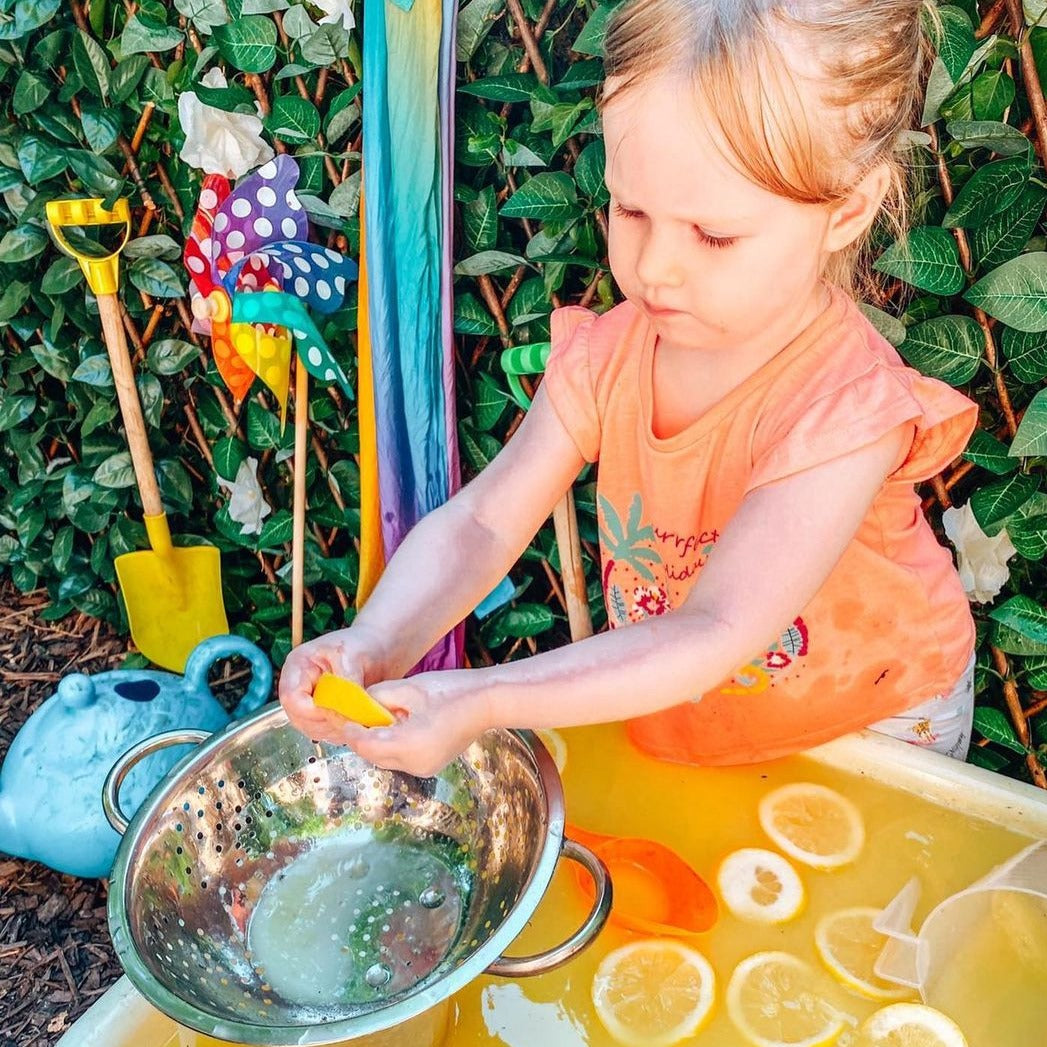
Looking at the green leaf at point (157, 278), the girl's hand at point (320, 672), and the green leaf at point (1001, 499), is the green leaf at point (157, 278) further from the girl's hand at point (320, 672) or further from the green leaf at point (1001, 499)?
the green leaf at point (1001, 499)

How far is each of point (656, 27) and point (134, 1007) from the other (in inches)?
33.7

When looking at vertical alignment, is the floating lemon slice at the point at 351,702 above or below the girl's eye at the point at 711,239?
below

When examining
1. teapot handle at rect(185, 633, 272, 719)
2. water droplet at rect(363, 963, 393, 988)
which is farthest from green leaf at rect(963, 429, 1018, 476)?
teapot handle at rect(185, 633, 272, 719)

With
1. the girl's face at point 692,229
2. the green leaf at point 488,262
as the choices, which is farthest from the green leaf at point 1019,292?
the green leaf at point 488,262

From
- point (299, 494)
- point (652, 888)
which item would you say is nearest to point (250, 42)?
point (299, 494)

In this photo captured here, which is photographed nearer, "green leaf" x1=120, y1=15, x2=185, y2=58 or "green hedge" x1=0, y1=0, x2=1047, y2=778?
"green hedge" x1=0, y1=0, x2=1047, y2=778

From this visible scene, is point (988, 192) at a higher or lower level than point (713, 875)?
higher

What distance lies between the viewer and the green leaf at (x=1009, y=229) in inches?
42.8

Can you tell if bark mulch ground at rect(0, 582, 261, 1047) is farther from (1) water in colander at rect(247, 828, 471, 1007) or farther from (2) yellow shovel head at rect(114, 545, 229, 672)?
(1) water in colander at rect(247, 828, 471, 1007)

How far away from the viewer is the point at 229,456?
186cm

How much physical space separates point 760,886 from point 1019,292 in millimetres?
666

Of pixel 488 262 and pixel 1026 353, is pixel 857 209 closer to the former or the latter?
pixel 1026 353

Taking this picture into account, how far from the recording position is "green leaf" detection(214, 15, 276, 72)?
1.46 metres

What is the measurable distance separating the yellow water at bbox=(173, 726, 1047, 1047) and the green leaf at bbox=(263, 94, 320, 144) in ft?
3.06
